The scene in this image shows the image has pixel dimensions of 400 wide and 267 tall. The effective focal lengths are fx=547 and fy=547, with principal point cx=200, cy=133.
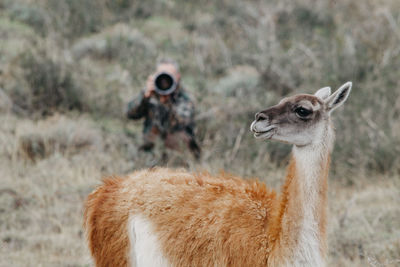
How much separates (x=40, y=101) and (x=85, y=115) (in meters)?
0.91

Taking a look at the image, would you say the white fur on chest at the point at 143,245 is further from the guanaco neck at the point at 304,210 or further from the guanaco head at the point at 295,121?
the guanaco head at the point at 295,121

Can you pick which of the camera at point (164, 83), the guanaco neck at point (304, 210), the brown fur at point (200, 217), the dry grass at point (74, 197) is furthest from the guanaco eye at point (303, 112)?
the camera at point (164, 83)

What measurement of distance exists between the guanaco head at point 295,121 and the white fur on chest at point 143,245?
103cm

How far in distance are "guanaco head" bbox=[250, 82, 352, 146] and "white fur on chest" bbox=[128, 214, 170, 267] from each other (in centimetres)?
103

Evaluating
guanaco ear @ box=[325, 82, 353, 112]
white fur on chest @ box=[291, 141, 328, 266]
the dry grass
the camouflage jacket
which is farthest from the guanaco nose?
the camouflage jacket

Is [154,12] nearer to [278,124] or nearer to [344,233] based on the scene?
[344,233]

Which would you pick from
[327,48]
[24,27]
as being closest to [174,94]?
[327,48]

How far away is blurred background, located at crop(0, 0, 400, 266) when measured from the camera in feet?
22.1

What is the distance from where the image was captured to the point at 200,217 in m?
3.80

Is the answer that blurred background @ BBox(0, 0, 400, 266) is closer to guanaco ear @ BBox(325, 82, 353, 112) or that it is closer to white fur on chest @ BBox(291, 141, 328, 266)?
white fur on chest @ BBox(291, 141, 328, 266)

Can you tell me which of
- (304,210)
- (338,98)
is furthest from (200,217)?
(338,98)

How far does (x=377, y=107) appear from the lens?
9.09 metres

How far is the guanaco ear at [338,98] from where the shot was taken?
12.5 feet

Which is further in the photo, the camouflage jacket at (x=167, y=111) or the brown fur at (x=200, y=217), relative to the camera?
the camouflage jacket at (x=167, y=111)
